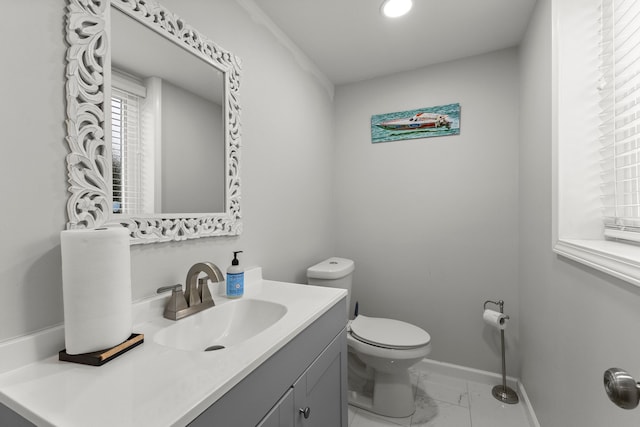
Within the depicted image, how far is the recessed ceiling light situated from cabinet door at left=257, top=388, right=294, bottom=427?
1.75 meters

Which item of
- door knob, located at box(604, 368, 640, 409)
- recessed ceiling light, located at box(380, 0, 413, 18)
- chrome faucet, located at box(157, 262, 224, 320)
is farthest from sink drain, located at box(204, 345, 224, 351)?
recessed ceiling light, located at box(380, 0, 413, 18)

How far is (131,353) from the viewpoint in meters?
0.72

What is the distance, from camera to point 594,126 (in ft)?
3.61

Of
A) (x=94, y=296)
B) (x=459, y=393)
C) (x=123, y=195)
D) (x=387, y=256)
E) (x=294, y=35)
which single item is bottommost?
(x=459, y=393)

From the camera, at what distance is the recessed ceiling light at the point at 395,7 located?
144cm

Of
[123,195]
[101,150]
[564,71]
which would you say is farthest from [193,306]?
[564,71]

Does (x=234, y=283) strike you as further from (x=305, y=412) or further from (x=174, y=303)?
(x=305, y=412)

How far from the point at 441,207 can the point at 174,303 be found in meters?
1.75

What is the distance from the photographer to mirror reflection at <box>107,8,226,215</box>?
0.89 m

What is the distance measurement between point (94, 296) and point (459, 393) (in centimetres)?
207

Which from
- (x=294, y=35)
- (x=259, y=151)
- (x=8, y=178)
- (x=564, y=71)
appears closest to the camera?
(x=8, y=178)

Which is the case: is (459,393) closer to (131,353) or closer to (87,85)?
(131,353)

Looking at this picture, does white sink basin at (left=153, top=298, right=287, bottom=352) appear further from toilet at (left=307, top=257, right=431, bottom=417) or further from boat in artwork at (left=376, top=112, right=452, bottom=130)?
boat in artwork at (left=376, top=112, right=452, bottom=130)

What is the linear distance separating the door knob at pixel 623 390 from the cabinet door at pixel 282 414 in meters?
0.69
